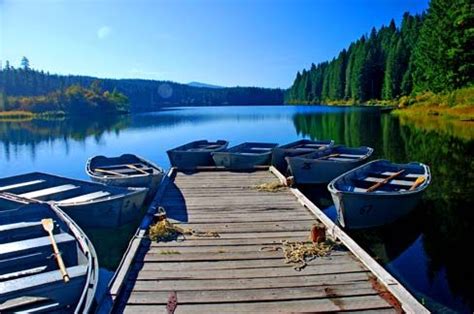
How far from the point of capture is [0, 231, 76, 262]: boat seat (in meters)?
4.67

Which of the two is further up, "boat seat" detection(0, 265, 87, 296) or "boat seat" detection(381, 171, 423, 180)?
"boat seat" detection(381, 171, 423, 180)

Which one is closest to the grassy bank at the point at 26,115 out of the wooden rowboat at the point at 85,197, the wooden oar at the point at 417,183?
the wooden rowboat at the point at 85,197

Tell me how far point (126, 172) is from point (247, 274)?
23.5ft

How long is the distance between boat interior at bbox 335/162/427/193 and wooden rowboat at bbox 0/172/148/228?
4.19m

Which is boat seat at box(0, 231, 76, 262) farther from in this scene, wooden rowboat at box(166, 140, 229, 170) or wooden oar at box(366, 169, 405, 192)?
wooden rowboat at box(166, 140, 229, 170)

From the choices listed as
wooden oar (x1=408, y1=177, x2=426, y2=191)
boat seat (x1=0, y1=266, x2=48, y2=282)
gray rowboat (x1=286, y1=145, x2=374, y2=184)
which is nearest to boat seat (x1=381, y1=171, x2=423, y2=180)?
wooden oar (x1=408, y1=177, x2=426, y2=191)

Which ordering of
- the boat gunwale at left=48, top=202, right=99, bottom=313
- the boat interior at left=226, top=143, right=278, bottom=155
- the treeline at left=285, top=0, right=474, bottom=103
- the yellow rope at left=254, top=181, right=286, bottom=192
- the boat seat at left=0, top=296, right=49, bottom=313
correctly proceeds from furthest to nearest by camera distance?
the treeline at left=285, top=0, right=474, bottom=103
the boat interior at left=226, top=143, right=278, bottom=155
the yellow rope at left=254, top=181, right=286, bottom=192
the boat seat at left=0, top=296, right=49, bottom=313
the boat gunwale at left=48, top=202, right=99, bottom=313

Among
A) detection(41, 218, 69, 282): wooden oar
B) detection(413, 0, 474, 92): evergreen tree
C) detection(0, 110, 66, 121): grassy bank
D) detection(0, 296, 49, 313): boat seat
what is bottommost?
detection(0, 296, 49, 313): boat seat

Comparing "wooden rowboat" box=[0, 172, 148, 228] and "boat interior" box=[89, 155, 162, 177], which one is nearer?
"wooden rowboat" box=[0, 172, 148, 228]

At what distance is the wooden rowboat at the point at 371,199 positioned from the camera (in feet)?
22.2

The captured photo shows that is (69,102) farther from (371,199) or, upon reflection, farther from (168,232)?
(371,199)

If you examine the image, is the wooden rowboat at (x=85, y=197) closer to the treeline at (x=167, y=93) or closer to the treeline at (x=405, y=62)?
the treeline at (x=405, y=62)

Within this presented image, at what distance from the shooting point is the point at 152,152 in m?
22.3

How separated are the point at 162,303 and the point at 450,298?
397 centimetres
